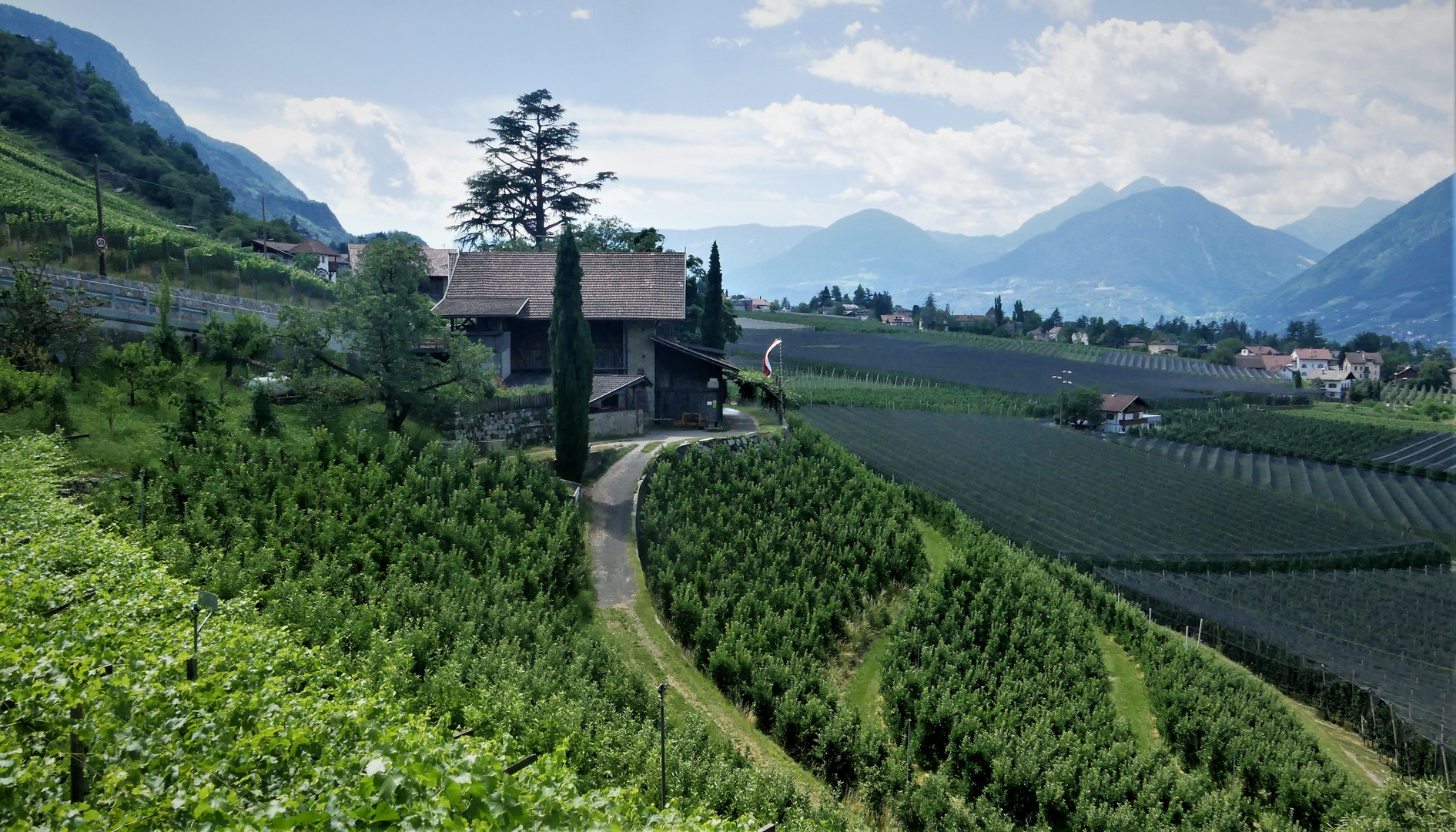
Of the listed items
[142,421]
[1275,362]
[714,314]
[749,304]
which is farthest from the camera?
[749,304]

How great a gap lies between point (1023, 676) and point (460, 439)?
18.2 m

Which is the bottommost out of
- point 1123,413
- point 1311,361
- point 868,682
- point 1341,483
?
point 868,682

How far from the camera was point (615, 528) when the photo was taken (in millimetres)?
25000

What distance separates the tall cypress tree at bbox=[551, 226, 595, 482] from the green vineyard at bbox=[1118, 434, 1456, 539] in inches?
1397

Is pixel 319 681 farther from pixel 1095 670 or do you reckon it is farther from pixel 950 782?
pixel 1095 670

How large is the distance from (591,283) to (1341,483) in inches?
1738

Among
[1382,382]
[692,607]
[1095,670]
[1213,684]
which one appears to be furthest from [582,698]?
[1382,382]

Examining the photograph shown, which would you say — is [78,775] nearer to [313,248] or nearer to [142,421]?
[142,421]

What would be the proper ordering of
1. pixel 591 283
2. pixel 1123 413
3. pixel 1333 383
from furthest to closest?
pixel 1333 383 < pixel 1123 413 < pixel 591 283

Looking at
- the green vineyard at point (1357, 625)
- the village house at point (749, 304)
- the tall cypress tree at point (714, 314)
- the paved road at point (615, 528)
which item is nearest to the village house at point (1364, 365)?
the village house at point (749, 304)

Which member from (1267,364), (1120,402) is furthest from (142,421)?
(1267,364)

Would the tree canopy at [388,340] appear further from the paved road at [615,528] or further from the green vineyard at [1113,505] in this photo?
the green vineyard at [1113,505]

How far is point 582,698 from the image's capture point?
14.7m

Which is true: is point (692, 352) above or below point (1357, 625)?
above
